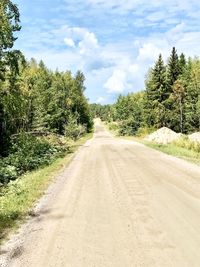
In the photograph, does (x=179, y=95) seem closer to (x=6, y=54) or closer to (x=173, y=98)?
(x=173, y=98)

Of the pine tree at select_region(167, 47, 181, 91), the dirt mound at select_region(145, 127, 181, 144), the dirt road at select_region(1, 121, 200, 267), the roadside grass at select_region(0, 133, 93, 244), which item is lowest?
the roadside grass at select_region(0, 133, 93, 244)

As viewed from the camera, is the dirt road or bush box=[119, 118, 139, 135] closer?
the dirt road

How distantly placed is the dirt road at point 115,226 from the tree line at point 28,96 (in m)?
11.5

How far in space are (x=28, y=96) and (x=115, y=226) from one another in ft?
159

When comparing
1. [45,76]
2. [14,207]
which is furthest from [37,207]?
[45,76]

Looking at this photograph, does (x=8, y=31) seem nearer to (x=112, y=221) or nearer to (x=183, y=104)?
(x=112, y=221)

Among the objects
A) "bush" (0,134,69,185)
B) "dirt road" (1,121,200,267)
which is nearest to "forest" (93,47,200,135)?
"bush" (0,134,69,185)

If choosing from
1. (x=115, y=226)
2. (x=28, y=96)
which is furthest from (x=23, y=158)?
(x=28, y=96)

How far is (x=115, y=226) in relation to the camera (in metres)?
9.23

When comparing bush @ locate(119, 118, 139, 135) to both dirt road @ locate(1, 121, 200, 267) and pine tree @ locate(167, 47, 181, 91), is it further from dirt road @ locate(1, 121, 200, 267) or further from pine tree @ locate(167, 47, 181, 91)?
dirt road @ locate(1, 121, 200, 267)

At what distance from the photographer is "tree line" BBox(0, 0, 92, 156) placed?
25344mm

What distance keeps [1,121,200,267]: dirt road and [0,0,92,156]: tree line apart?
11.5 meters

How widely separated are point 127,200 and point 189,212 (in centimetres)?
224

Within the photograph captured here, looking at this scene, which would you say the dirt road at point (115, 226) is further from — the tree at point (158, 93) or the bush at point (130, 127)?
the bush at point (130, 127)
